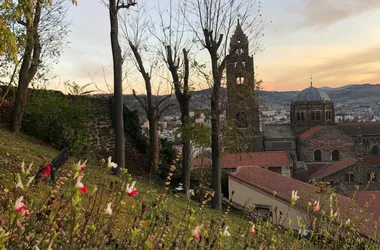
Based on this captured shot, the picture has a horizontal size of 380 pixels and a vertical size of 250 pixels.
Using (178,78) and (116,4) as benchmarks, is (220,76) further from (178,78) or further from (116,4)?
(116,4)

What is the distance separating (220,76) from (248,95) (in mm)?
1690

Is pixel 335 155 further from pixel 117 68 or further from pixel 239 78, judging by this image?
pixel 117 68

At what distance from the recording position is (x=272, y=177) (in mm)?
19766

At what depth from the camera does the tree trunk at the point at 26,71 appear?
12.0 meters

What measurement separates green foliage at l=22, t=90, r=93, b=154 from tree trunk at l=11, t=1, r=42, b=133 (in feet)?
3.40

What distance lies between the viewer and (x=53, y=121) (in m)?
14.9

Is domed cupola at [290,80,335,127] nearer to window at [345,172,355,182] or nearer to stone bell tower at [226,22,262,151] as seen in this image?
window at [345,172,355,182]

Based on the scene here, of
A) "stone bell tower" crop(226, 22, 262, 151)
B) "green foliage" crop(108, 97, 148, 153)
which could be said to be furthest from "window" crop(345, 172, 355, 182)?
"green foliage" crop(108, 97, 148, 153)

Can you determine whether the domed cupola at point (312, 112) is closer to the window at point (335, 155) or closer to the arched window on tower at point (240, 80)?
the window at point (335, 155)

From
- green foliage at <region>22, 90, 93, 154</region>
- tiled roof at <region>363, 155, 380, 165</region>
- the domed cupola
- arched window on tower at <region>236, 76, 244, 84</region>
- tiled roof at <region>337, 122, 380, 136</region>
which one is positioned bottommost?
tiled roof at <region>363, 155, 380, 165</region>

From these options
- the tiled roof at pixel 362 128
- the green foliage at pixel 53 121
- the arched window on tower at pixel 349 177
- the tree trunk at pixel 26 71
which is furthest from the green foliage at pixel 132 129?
the tiled roof at pixel 362 128

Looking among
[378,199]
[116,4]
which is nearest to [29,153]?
[116,4]

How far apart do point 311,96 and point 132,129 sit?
50.2 metres

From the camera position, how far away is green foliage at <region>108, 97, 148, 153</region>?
17312 mm
